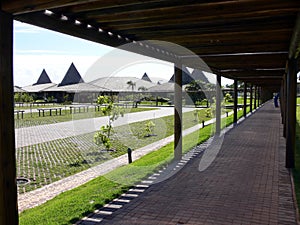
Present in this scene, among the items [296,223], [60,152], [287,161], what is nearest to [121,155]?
[60,152]

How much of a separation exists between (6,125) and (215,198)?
3.15 meters

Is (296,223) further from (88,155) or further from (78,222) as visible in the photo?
(88,155)

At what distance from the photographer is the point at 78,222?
11.9ft

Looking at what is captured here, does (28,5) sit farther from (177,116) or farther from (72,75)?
(72,75)

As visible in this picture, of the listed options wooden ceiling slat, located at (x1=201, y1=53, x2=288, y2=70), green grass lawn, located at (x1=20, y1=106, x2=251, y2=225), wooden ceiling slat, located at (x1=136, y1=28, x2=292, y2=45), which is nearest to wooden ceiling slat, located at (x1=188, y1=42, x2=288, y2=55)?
wooden ceiling slat, located at (x1=136, y1=28, x2=292, y2=45)

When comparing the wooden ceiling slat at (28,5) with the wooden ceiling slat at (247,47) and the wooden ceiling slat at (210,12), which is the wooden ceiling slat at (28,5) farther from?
the wooden ceiling slat at (247,47)

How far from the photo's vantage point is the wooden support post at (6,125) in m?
2.48

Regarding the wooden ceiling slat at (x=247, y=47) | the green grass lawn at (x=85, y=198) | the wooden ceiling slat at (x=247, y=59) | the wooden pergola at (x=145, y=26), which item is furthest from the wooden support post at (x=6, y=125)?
the wooden ceiling slat at (x=247, y=59)

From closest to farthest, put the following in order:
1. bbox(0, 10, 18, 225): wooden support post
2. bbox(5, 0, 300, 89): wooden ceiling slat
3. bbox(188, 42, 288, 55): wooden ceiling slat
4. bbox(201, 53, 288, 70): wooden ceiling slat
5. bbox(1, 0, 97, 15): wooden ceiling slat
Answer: bbox(1, 0, 97, 15): wooden ceiling slat
bbox(0, 10, 18, 225): wooden support post
bbox(5, 0, 300, 89): wooden ceiling slat
bbox(188, 42, 288, 55): wooden ceiling slat
bbox(201, 53, 288, 70): wooden ceiling slat

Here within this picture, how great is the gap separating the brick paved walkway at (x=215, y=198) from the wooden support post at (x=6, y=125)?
1276mm

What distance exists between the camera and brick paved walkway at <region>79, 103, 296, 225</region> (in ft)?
12.3

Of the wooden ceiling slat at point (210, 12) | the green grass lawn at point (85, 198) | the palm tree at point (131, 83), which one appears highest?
the palm tree at point (131, 83)

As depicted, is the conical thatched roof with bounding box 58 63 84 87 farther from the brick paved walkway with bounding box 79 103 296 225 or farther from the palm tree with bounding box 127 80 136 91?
the brick paved walkway with bounding box 79 103 296 225

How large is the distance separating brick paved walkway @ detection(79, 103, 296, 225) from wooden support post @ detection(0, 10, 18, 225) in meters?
1.28
